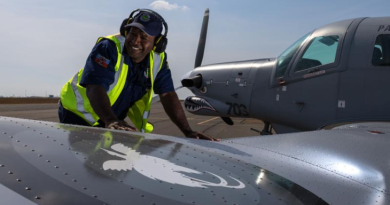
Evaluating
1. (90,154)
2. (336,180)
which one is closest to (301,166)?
(336,180)

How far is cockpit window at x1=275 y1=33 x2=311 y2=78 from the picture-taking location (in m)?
6.44

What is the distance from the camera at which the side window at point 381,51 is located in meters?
5.36

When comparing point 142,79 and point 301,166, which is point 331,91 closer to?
point 142,79

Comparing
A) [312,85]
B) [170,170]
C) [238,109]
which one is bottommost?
[238,109]

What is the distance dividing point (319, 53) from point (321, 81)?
1.71 ft

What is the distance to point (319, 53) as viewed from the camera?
6035 mm

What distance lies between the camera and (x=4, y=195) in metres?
0.95

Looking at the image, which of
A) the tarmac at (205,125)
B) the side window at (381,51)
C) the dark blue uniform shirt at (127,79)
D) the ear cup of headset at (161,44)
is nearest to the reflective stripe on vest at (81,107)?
the dark blue uniform shirt at (127,79)

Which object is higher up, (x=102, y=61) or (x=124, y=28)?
(x=124, y=28)

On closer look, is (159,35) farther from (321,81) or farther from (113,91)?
(321,81)

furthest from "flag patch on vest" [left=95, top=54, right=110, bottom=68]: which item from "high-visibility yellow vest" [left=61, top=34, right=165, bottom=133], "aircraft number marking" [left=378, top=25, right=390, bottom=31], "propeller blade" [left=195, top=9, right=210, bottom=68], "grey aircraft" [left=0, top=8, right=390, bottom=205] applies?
"propeller blade" [left=195, top=9, right=210, bottom=68]

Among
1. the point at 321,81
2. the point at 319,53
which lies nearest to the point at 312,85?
the point at 321,81

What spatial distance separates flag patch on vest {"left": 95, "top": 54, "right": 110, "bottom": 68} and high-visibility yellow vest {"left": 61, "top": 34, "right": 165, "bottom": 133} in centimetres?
14

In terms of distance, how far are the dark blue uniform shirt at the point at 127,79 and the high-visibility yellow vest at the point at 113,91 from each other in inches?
2.0
